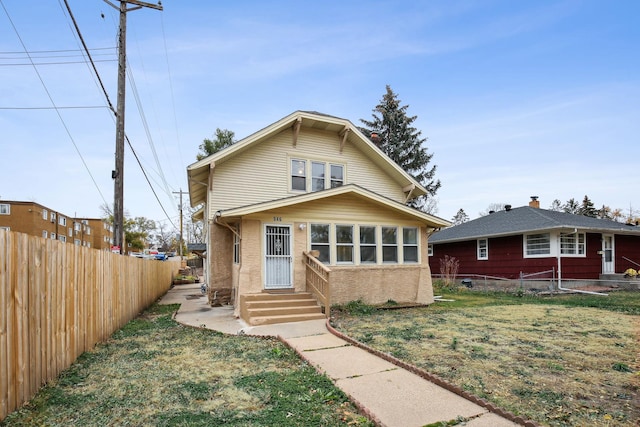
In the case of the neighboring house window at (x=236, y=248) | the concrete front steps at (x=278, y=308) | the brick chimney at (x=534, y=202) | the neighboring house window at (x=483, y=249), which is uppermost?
the brick chimney at (x=534, y=202)

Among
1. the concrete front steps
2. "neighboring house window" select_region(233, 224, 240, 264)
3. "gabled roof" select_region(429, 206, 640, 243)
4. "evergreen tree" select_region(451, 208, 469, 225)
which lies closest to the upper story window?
"neighboring house window" select_region(233, 224, 240, 264)

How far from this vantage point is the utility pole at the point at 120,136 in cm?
1000

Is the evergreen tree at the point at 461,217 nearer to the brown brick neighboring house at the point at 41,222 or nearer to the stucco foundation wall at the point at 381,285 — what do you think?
the stucco foundation wall at the point at 381,285

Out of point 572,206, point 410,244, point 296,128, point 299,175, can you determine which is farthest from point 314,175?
point 572,206

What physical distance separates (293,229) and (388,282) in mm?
3652

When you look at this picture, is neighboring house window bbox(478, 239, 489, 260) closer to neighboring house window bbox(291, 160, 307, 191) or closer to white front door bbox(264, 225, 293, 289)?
neighboring house window bbox(291, 160, 307, 191)

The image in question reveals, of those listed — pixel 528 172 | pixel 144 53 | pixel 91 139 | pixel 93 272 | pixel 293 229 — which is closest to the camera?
pixel 93 272

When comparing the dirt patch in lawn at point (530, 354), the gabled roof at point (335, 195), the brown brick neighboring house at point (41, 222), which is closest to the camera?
the dirt patch in lawn at point (530, 354)

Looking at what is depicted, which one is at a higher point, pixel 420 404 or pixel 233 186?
pixel 233 186

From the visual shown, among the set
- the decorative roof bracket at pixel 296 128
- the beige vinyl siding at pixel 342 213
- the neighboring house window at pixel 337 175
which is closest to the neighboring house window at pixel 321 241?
the beige vinyl siding at pixel 342 213

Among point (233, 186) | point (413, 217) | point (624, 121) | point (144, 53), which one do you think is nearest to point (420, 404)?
point (413, 217)

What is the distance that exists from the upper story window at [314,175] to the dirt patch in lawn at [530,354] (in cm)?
512

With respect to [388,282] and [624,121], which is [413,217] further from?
[624,121]

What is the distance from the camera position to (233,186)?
11805mm
